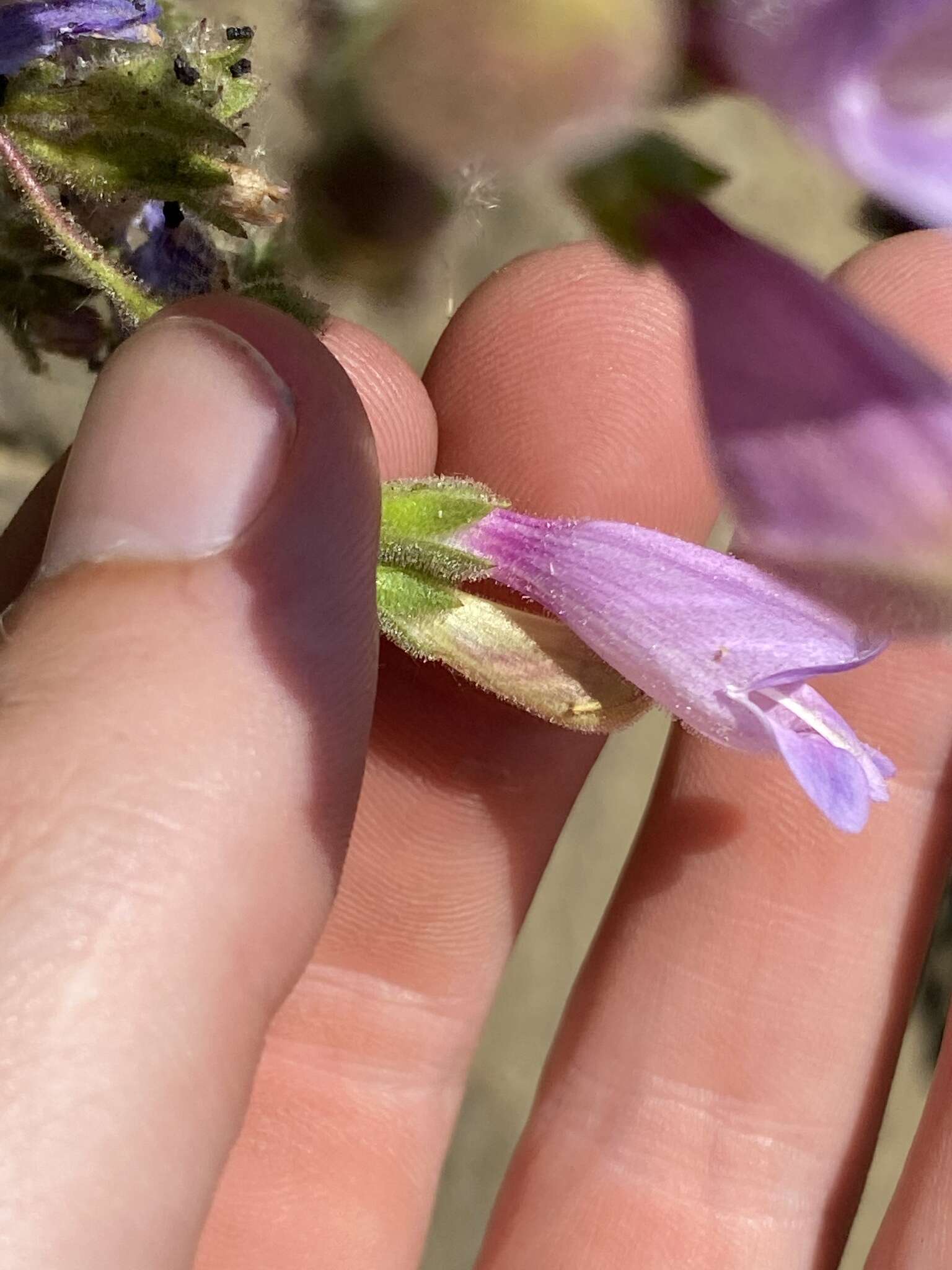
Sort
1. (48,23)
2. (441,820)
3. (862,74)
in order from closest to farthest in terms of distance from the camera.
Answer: (862,74), (48,23), (441,820)

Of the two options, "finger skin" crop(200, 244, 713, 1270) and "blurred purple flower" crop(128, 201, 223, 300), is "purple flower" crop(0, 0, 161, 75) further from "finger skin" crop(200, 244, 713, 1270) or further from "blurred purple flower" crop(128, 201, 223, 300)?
"finger skin" crop(200, 244, 713, 1270)

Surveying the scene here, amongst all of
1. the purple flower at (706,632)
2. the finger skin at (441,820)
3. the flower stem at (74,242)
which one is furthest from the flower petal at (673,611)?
the finger skin at (441,820)

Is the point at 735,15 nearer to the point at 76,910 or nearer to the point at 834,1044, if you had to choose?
the point at 76,910

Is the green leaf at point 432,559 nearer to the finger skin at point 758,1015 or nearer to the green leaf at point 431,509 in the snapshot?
the green leaf at point 431,509

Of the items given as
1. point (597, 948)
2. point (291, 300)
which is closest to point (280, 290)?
point (291, 300)

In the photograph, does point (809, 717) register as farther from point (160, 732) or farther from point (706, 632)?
point (160, 732)

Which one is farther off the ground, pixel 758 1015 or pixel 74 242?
pixel 74 242

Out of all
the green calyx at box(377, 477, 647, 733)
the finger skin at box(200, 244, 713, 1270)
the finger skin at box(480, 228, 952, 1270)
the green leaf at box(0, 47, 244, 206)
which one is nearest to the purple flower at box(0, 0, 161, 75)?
the green leaf at box(0, 47, 244, 206)

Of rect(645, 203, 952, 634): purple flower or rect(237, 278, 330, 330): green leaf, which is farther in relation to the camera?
rect(237, 278, 330, 330): green leaf

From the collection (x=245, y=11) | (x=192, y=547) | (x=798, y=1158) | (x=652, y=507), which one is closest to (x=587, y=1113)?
(x=798, y=1158)
